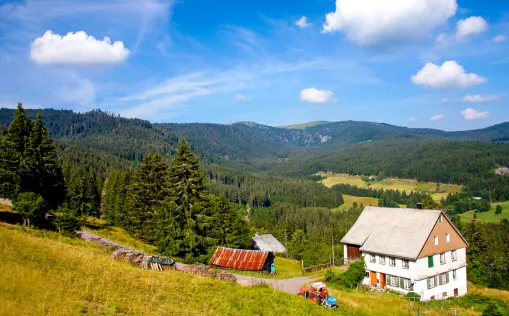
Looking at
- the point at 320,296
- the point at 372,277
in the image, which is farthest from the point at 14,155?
the point at 372,277

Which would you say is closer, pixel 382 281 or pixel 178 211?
pixel 178 211

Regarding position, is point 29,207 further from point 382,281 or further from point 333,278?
point 382,281

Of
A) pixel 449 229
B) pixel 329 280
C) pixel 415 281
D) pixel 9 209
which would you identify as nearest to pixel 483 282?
pixel 449 229

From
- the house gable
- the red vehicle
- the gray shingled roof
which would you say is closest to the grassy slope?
the red vehicle

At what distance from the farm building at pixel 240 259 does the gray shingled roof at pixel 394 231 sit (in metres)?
14.1

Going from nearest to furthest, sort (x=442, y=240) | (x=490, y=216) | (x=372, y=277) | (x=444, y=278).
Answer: (x=444, y=278)
(x=442, y=240)
(x=372, y=277)
(x=490, y=216)

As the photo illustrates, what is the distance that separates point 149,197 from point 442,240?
139 ft

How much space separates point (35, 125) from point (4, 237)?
97.3ft

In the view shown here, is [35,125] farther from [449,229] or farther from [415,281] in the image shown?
[449,229]

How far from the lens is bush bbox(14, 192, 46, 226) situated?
36.3 meters

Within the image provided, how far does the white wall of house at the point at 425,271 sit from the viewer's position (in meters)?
41.0

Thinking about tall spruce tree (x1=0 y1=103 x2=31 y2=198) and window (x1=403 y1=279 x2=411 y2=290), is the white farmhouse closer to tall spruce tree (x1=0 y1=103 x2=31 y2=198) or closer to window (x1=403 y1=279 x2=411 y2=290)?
window (x1=403 y1=279 x2=411 y2=290)

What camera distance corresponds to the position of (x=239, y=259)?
143 ft

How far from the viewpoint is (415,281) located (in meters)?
40.8
